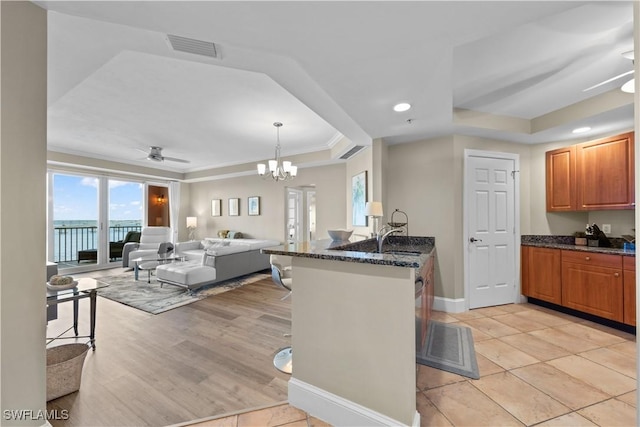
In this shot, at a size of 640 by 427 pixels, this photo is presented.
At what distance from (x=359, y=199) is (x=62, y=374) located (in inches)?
148

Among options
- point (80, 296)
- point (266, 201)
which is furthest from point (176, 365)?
point (266, 201)

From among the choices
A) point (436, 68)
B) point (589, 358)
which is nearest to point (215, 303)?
point (436, 68)

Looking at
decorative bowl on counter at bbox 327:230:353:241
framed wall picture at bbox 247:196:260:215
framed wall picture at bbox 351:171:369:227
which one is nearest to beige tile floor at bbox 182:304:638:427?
decorative bowl on counter at bbox 327:230:353:241

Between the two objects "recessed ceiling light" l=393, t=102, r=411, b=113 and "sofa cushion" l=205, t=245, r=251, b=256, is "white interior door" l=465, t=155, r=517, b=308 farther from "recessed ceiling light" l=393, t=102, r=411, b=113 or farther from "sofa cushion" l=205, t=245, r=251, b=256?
"sofa cushion" l=205, t=245, r=251, b=256

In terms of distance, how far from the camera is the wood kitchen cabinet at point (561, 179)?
11.5 ft

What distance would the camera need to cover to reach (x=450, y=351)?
8.17ft

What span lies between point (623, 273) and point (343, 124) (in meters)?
3.41

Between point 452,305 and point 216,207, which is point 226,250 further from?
point 452,305

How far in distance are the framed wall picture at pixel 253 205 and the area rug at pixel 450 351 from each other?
16.9 feet

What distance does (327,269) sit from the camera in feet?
5.74

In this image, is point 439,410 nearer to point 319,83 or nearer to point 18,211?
point 319,83

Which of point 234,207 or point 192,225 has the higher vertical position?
point 234,207

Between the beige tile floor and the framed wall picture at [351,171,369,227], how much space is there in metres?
2.10

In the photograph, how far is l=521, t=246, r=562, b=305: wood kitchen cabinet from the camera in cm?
342
